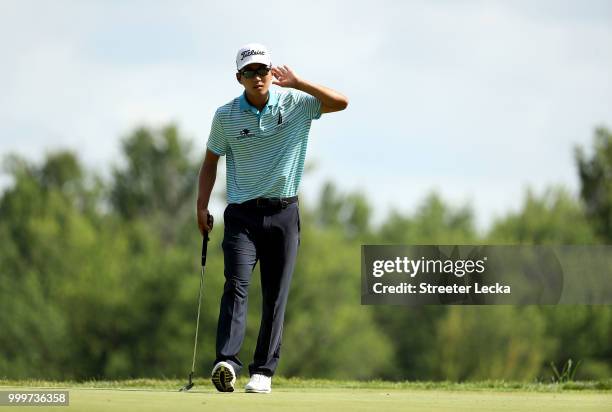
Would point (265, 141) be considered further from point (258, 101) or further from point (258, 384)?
point (258, 384)

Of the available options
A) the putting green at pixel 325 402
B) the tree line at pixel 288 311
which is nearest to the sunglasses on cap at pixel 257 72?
the putting green at pixel 325 402

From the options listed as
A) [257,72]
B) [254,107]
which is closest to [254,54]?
[257,72]

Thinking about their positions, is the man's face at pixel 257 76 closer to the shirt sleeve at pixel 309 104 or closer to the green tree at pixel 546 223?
the shirt sleeve at pixel 309 104

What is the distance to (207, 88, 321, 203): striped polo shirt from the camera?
9484mm

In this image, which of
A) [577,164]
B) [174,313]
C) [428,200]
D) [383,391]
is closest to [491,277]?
[383,391]

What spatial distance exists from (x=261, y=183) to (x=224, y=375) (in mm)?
1472

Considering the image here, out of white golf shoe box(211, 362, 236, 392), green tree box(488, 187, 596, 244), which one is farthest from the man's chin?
green tree box(488, 187, 596, 244)

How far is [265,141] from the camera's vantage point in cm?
950

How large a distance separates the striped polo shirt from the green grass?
5.13 feet

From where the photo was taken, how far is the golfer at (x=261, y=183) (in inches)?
371

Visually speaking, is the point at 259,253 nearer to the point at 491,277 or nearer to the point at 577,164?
the point at 491,277

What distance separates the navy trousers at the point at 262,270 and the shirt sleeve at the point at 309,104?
716mm

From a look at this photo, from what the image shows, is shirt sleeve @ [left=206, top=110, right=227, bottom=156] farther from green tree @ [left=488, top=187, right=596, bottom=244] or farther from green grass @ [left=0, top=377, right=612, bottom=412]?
green tree @ [left=488, top=187, right=596, bottom=244]

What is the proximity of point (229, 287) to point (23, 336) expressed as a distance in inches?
2176
